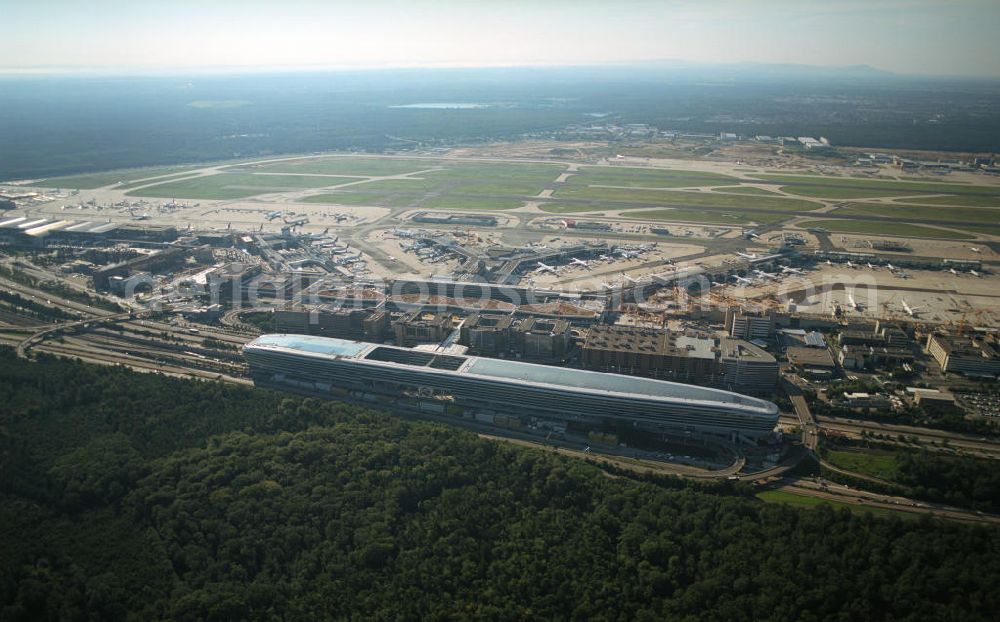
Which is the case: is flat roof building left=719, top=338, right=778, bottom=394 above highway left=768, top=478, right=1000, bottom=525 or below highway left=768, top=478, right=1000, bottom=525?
above

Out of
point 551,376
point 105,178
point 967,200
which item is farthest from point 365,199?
point 967,200

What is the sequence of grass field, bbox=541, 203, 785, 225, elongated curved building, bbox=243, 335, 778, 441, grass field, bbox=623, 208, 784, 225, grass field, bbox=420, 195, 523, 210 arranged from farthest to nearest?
grass field, bbox=420, 195, 523, 210
grass field, bbox=541, 203, 785, 225
grass field, bbox=623, 208, 784, 225
elongated curved building, bbox=243, 335, 778, 441

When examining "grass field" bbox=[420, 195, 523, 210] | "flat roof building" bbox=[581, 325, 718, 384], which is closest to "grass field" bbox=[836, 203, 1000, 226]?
"grass field" bbox=[420, 195, 523, 210]

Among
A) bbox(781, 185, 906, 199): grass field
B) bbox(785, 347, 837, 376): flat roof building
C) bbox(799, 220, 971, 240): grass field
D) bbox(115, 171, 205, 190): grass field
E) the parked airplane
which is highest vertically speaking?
bbox(115, 171, 205, 190): grass field

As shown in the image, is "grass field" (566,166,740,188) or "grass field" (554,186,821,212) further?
"grass field" (566,166,740,188)

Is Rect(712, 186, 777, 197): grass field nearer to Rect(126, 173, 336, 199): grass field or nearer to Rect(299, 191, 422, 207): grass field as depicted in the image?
Rect(299, 191, 422, 207): grass field
